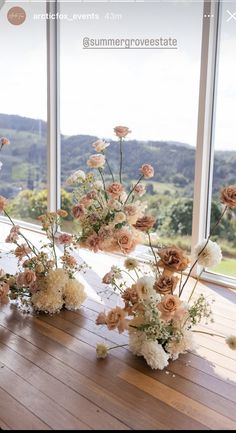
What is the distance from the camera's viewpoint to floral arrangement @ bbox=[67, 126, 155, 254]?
2.40m

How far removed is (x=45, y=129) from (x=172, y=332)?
11.4 ft

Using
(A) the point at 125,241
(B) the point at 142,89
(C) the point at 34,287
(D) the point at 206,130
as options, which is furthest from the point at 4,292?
(B) the point at 142,89

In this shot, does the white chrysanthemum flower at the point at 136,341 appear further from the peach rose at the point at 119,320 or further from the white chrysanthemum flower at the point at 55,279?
the white chrysanthemum flower at the point at 55,279

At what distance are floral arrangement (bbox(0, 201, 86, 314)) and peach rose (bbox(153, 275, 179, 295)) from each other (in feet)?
2.76

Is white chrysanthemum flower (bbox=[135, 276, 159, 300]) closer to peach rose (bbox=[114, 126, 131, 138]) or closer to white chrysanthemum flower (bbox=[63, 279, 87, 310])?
white chrysanthemum flower (bbox=[63, 279, 87, 310])

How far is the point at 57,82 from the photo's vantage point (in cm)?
488

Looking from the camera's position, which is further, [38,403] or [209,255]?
[209,255]

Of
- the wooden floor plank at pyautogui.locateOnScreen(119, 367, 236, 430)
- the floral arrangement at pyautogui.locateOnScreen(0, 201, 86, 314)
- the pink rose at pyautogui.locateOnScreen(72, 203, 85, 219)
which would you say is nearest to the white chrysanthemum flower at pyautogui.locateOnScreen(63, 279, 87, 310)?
the floral arrangement at pyautogui.locateOnScreen(0, 201, 86, 314)

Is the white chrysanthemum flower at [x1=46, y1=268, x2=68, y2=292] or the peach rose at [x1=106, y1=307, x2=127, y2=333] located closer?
the peach rose at [x1=106, y1=307, x2=127, y2=333]

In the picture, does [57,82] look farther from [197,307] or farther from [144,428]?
[144,428]

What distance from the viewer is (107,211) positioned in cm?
254

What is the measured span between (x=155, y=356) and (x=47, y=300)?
2.92 feet

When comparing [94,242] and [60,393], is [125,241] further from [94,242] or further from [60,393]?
[60,393]

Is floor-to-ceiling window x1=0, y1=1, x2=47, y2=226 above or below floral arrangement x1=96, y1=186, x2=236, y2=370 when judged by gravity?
above
